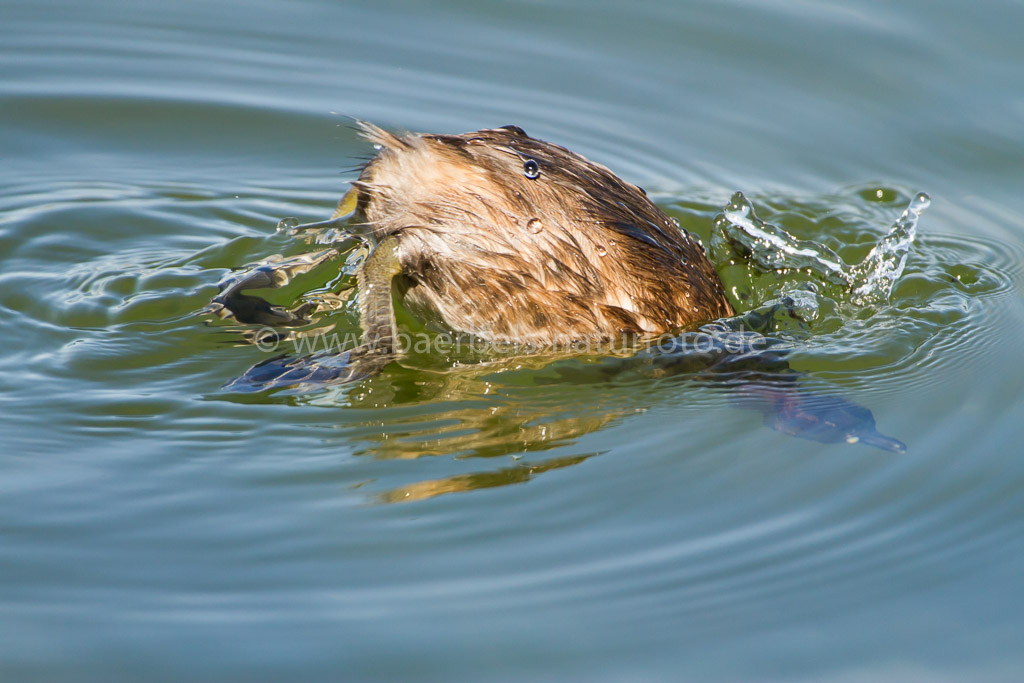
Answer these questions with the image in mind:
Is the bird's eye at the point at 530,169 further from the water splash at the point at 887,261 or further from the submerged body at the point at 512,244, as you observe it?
the water splash at the point at 887,261

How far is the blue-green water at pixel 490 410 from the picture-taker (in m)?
3.28

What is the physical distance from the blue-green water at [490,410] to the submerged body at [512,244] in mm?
333

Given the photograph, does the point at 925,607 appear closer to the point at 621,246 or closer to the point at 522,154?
the point at 621,246

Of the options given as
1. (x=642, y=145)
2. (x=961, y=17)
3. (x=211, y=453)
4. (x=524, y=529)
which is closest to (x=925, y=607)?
(x=524, y=529)

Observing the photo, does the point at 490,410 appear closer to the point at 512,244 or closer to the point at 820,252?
the point at 512,244

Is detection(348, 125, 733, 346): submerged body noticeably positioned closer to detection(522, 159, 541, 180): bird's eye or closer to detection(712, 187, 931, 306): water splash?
detection(522, 159, 541, 180): bird's eye

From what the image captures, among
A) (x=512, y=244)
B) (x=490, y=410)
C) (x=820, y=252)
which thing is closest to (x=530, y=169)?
(x=512, y=244)

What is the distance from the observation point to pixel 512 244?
4098 millimetres

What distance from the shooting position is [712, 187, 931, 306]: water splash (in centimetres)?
539

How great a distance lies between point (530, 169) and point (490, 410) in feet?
3.28

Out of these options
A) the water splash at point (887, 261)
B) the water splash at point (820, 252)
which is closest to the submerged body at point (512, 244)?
the water splash at point (820, 252)

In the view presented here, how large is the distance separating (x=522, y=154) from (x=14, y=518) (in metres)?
2.22

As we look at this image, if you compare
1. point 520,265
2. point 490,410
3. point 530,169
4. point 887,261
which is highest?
point 530,169

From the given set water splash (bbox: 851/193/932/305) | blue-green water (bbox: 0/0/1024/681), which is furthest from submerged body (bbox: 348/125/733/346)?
water splash (bbox: 851/193/932/305)
